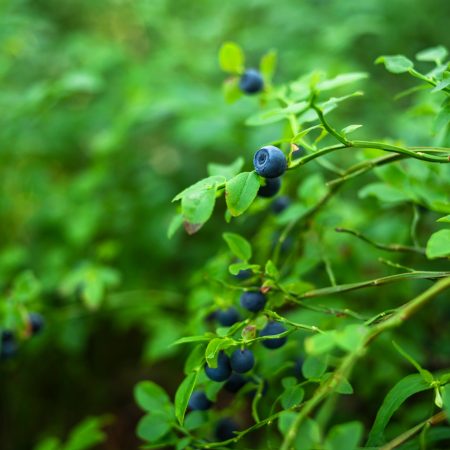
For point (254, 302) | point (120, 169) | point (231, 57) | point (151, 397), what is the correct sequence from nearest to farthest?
point (254, 302) → point (151, 397) → point (231, 57) → point (120, 169)

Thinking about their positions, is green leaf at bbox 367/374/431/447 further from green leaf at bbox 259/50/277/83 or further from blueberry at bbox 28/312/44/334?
blueberry at bbox 28/312/44/334

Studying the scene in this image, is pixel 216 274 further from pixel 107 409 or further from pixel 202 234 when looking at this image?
pixel 107 409

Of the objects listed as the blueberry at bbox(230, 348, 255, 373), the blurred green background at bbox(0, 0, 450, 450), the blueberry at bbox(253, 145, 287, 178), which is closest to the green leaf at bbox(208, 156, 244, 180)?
the blueberry at bbox(253, 145, 287, 178)

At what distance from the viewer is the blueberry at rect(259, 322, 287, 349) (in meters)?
0.99

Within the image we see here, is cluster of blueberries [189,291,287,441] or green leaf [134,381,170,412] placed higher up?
cluster of blueberries [189,291,287,441]

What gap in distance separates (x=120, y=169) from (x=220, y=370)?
6.20 feet

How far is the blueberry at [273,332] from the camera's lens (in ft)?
3.25

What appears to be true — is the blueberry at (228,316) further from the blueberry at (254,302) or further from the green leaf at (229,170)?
the green leaf at (229,170)

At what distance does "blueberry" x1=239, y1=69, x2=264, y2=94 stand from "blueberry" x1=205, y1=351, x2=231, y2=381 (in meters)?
0.70

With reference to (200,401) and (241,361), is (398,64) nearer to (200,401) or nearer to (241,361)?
(241,361)

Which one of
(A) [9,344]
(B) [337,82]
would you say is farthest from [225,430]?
(B) [337,82]

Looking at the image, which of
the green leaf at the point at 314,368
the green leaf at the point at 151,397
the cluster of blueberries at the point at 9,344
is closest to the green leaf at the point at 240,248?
the green leaf at the point at 314,368

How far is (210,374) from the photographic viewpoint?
984 mm

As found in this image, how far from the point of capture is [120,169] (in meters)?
2.70
